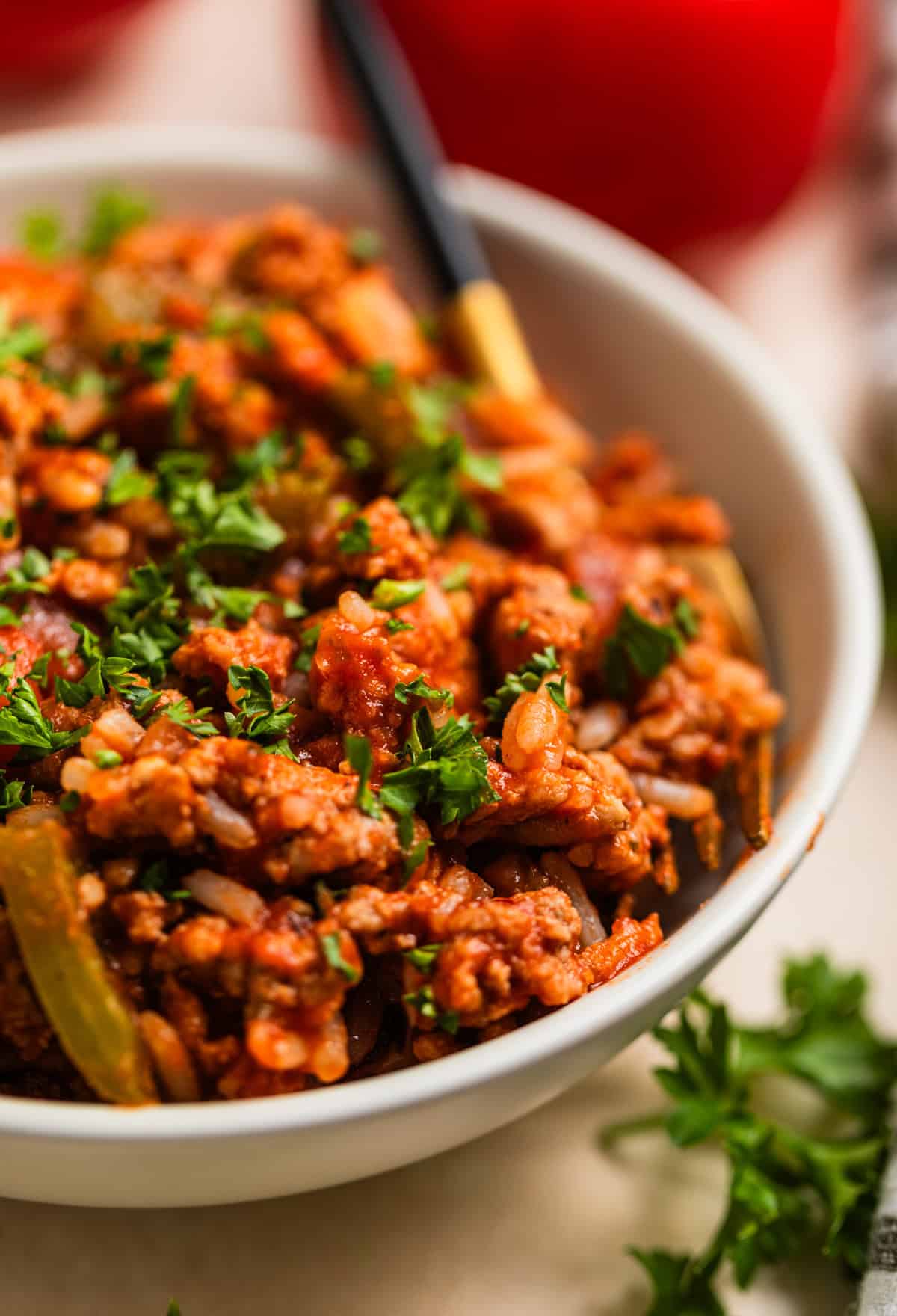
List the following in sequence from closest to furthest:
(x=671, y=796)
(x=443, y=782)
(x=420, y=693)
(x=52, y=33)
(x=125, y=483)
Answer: (x=443, y=782)
(x=420, y=693)
(x=671, y=796)
(x=125, y=483)
(x=52, y=33)

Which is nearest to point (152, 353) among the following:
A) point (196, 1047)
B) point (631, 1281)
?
point (196, 1047)

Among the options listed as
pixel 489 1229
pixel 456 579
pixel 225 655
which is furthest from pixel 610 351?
pixel 489 1229

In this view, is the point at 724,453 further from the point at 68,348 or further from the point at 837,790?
the point at 68,348

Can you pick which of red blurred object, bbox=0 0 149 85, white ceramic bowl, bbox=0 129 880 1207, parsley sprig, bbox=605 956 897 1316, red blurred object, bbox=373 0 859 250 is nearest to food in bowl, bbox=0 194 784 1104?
white ceramic bowl, bbox=0 129 880 1207

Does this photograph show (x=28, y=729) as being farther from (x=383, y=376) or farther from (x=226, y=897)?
(x=383, y=376)

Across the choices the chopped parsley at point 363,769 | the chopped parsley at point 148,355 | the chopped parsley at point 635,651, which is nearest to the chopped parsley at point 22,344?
the chopped parsley at point 148,355

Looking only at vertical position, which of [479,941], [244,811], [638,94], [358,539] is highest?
[638,94]

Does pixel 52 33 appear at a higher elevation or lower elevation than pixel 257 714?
higher
